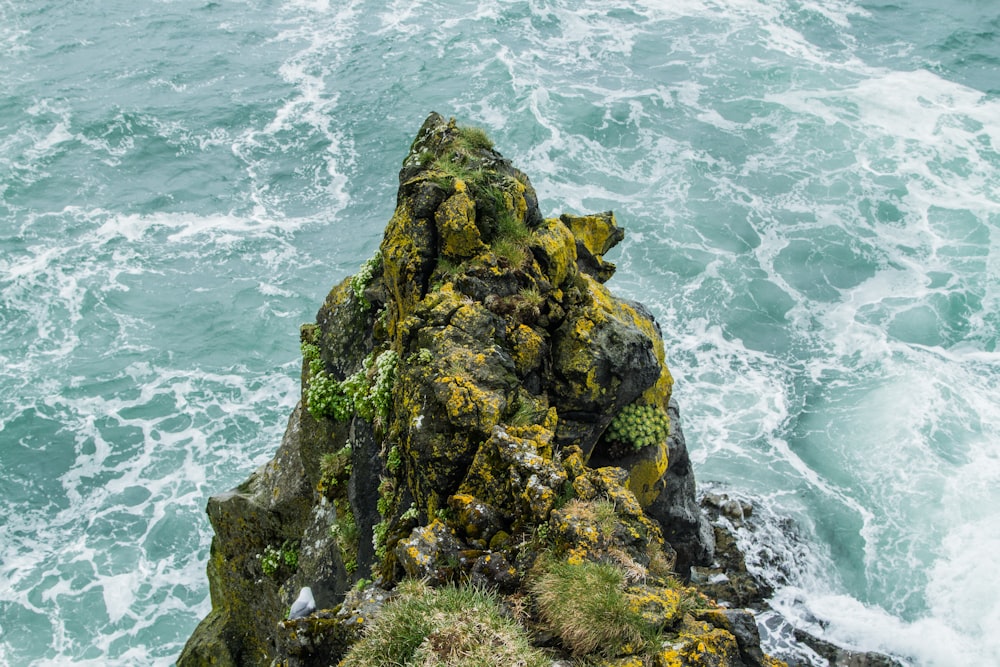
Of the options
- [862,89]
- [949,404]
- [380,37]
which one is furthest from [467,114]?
[949,404]

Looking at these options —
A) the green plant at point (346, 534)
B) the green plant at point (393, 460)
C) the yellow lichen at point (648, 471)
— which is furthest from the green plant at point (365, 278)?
the yellow lichen at point (648, 471)

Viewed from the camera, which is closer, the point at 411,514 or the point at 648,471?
the point at 411,514

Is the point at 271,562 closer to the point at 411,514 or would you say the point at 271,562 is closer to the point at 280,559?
the point at 280,559

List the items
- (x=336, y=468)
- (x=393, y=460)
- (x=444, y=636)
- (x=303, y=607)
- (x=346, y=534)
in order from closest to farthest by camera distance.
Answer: (x=444, y=636) < (x=303, y=607) < (x=393, y=460) < (x=346, y=534) < (x=336, y=468)

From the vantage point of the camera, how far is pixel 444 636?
9.55m

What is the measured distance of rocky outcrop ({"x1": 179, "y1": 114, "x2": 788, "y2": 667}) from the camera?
10.5 m

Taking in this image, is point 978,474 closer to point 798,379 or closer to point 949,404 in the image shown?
point 949,404

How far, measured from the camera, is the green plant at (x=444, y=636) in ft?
30.6

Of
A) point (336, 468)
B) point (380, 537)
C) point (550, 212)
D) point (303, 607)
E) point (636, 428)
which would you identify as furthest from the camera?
point (550, 212)

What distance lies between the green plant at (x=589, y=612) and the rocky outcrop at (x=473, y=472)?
0.09 ft

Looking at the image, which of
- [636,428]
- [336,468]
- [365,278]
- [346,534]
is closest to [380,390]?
[336,468]

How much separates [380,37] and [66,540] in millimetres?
40658

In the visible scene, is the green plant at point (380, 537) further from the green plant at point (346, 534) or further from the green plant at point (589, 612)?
the green plant at point (589, 612)

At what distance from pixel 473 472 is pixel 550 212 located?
2979 cm
